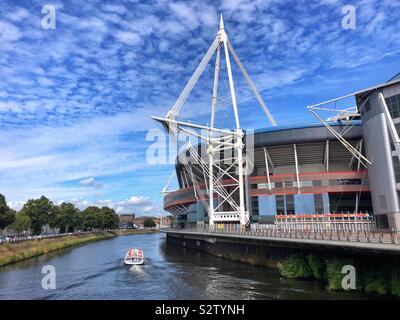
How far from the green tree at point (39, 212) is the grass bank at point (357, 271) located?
83.2 metres

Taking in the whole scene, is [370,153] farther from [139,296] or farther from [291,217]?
[139,296]

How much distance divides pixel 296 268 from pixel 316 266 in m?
2.37

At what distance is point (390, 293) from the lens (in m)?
28.4

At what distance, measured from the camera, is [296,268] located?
3794cm

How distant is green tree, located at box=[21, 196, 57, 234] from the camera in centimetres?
9912

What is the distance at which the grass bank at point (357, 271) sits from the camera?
2853 centimetres

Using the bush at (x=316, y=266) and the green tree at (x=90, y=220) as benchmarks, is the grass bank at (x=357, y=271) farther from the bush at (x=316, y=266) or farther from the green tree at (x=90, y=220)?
the green tree at (x=90, y=220)

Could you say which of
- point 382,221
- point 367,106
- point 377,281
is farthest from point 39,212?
point 377,281

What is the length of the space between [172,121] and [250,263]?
101 ft

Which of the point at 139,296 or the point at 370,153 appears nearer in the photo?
the point at 139,296

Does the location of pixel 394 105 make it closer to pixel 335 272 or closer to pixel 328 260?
pixel 328 260

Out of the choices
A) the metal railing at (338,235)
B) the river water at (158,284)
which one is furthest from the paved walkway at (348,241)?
the river water at (158,284)
